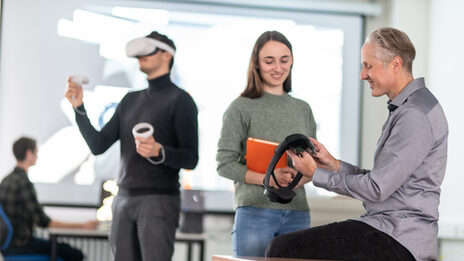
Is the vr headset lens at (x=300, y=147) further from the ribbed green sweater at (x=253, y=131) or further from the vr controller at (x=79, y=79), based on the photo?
the vr controller at (x=79, y=79)

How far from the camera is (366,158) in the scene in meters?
5.76

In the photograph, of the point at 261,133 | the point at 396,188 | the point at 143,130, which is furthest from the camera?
the point at 143,130

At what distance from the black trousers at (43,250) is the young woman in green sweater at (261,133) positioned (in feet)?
8.60

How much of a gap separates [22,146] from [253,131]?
302cm

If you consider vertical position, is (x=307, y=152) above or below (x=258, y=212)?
above

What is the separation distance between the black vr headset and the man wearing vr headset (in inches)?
Answer: 24.1

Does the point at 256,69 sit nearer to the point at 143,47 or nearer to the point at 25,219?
the point at 143,47

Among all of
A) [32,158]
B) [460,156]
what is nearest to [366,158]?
[460,156]

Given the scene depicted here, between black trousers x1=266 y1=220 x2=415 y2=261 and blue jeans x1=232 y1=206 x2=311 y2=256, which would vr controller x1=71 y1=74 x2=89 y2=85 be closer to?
blue jeans x1=232 y1=206 x2=311 y2=256

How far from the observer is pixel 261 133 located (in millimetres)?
2596

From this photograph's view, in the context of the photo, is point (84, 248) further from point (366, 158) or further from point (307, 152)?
point (307, 152)

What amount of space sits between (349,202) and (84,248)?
113 inches

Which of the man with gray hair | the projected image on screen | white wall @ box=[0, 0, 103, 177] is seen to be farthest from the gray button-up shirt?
white wall @ box=[0, 0, 103, 177]

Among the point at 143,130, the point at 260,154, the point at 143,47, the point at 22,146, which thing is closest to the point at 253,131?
the point at 260,154
